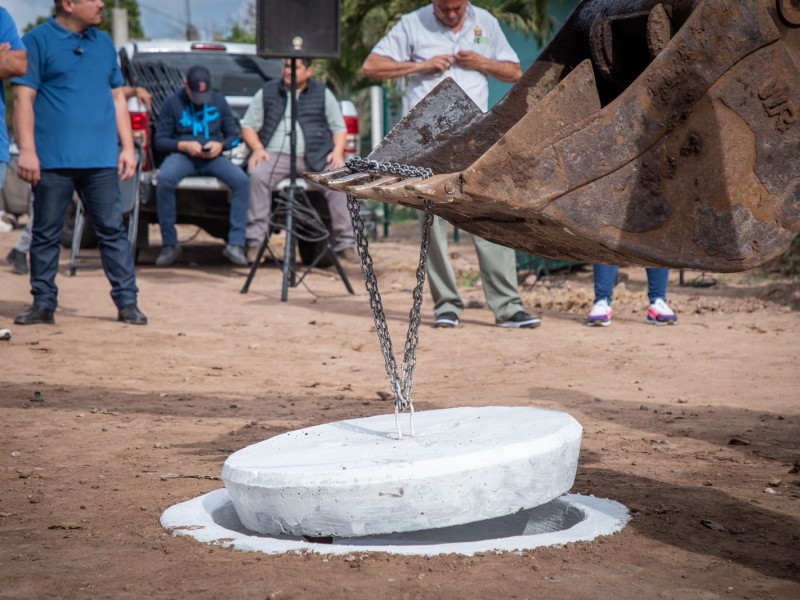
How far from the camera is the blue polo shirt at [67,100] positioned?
7.46 metres

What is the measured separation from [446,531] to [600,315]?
4.54m

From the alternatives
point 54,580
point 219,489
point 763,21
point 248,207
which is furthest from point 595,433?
point 248,207

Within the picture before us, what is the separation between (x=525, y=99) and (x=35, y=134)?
15.2ft

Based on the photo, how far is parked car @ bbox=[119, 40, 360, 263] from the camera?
10992 mm

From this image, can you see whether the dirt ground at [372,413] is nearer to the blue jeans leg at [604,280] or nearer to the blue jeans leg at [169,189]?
the blue jeans leg at [604,280]

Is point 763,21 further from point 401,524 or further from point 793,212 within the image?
point 401,524

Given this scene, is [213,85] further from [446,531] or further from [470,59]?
[446,531]

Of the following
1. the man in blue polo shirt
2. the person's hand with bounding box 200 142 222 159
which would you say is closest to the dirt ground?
the man in blue polo shirt

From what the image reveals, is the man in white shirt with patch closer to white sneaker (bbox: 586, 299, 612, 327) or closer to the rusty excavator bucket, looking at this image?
white sneaker (bbox: 586, 299, 612, 327)

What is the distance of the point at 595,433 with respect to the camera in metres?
4.79

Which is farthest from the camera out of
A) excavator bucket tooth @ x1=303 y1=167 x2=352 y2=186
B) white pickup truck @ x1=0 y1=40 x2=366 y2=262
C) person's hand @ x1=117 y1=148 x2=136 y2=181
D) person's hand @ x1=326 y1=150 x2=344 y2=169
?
white pickup truck @ x1=0 y1=40 x2=366 y2=262

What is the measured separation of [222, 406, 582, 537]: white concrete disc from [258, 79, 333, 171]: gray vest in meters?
7.28

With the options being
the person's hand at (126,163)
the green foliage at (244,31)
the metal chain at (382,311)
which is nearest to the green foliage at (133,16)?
the green foliage at (244,31)

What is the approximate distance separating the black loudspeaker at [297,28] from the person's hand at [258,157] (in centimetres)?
153
